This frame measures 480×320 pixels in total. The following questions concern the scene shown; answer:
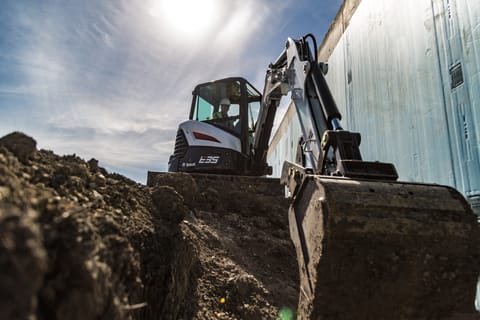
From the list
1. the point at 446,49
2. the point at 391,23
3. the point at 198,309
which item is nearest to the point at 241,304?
the point at 198,309

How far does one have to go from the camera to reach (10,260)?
0.59 meters

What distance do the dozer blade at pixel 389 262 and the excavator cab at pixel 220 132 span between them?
4.20 metres

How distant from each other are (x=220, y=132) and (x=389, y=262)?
4.46 metres

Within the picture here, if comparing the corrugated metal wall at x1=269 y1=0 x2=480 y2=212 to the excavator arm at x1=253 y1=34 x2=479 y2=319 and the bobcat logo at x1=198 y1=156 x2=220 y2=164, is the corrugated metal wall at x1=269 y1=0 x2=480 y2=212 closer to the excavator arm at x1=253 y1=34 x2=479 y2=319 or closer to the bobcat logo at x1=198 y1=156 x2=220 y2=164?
the excavator arm at x1=253 y1=34 x2=479 y2=319

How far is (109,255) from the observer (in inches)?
39.1

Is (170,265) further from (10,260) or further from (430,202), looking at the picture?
(430,202)

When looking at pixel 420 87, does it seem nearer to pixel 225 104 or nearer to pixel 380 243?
pixel 380 243

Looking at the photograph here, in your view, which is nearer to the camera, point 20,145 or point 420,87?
point 20,145

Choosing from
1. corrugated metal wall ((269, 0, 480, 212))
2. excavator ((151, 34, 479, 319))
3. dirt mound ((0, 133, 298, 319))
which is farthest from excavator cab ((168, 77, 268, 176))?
excavator ((151, 34, 479, 319))

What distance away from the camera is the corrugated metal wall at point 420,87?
8.65 feet

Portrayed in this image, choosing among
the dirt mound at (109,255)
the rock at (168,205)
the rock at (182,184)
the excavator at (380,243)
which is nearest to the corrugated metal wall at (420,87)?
the excavator at (380,243)

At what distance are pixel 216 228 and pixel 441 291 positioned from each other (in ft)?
8.67

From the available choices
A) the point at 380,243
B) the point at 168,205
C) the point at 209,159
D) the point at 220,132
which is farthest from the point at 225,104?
the point at 380,243

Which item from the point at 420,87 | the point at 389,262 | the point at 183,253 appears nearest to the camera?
the point at 389,262
